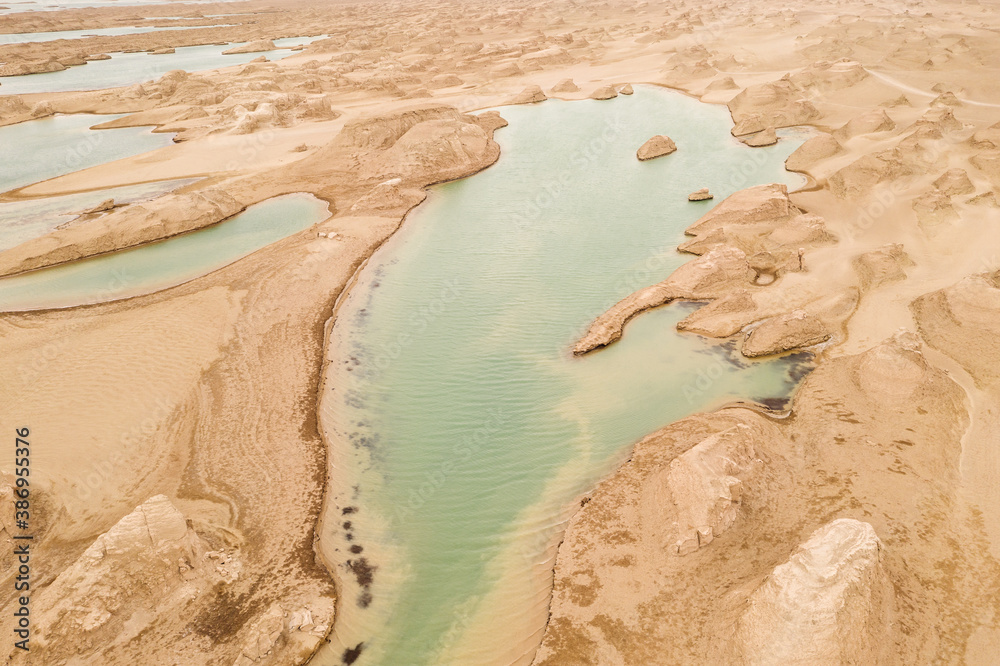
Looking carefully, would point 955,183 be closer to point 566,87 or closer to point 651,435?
point 651,435

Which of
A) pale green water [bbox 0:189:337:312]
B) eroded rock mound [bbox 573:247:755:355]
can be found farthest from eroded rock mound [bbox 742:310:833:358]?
pale green water [bbox 0:189:337:312]

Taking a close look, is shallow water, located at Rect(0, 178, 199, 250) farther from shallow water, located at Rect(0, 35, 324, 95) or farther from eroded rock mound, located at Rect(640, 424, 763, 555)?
shallow water, located at Rect(0, 35, 324, 95)

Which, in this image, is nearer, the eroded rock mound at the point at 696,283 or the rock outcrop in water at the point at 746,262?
the rock outcrop in water at the point at 746,262

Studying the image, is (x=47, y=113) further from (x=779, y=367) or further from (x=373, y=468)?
(x=779, y=367)

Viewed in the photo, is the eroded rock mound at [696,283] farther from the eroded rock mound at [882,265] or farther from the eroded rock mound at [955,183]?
the eroded rock mound at [955,183]

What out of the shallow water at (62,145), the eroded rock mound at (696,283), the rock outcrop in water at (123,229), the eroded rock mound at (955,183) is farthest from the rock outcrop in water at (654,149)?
the shallow water at (62,145)

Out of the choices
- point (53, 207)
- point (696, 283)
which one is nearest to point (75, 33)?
point (53, 207)
